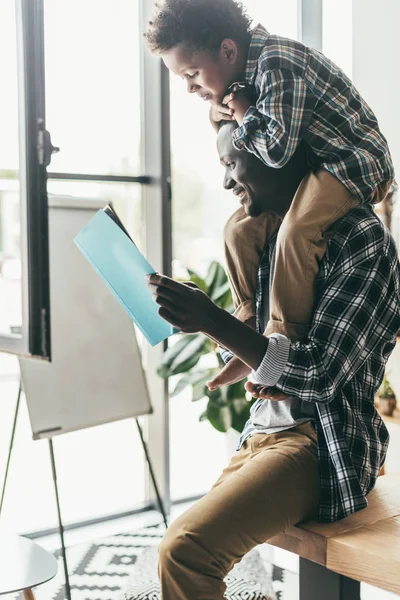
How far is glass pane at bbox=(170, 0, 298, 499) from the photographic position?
351 cm

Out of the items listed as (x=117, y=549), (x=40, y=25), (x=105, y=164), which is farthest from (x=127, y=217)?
(x=40, y=25)

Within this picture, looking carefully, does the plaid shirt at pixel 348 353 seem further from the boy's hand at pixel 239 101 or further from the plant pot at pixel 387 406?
the plant pot at pixel 387 406

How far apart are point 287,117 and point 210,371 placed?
1.77 metres

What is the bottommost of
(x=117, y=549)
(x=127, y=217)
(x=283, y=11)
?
(x=117, y=549)

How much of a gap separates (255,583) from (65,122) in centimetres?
214

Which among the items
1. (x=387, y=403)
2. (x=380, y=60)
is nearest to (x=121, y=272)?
(x=387, y=403)

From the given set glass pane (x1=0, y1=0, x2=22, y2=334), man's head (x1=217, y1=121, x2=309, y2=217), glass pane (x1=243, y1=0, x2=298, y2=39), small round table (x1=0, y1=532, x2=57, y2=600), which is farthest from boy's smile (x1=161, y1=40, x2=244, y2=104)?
glass pane (x1=243, y1=0, x2=298, y2=39)

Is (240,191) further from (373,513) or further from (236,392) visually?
(236,392)

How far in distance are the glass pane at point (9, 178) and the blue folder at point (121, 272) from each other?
36 cm

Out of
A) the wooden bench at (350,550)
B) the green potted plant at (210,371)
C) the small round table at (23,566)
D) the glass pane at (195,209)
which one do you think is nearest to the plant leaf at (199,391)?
the green potted plant at (210,371)

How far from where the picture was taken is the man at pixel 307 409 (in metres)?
1.31

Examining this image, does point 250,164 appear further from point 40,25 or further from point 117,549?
point 117,549

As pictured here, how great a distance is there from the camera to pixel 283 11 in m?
3.47

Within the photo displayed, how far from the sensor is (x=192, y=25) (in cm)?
149
